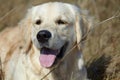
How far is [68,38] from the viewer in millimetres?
5973

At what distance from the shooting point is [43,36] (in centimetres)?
562

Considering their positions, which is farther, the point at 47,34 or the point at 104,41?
the point at 104,41

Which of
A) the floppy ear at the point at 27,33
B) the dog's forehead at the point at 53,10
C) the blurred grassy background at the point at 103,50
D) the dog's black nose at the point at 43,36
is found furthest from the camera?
the blurred grassy background at the point at 103,50

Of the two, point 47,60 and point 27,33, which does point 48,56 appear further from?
point 27,33

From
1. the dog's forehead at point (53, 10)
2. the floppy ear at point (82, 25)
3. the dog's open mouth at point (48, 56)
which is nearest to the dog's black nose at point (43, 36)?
the dog's open mouth at point (48, 56)

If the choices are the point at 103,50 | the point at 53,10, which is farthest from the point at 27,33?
the point at 103,50

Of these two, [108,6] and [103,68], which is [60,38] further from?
[108,6]

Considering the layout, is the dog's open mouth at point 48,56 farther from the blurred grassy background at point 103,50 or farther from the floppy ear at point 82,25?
the blurred grassy background at point 103,50

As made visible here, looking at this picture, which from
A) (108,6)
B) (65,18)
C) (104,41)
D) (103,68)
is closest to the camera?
(65,18)

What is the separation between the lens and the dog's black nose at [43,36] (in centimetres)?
560

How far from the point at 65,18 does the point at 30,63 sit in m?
0.66

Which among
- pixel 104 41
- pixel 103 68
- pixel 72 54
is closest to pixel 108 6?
pixel 104 41

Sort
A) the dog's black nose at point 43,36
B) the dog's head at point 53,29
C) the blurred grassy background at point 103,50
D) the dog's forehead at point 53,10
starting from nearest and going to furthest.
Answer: the dog's black nose at point 43,36
the dog's head at point 53,29
the dog's forehead at point 53,10
the blurred grassy background at point 103,50

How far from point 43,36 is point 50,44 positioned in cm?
14
